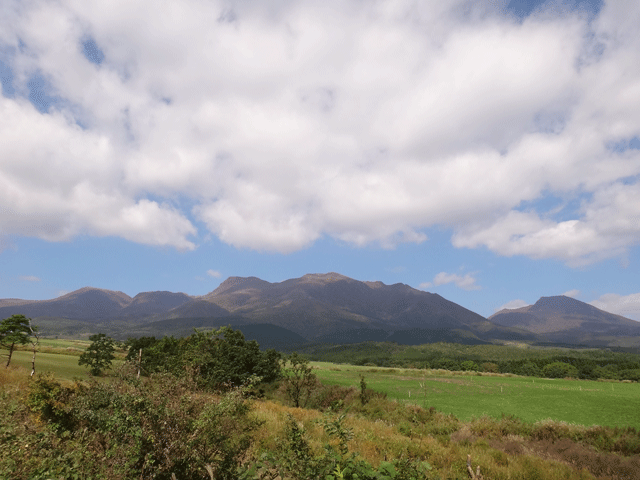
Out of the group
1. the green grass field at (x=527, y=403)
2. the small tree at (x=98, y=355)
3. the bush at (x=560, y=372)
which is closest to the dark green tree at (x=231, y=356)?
the small tree at (x=98, y=355)

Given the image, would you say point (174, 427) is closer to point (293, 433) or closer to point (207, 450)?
point (207, 450)

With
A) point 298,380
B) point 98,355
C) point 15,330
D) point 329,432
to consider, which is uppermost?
point 329,432

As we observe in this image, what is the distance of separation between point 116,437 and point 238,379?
2903 centimetres

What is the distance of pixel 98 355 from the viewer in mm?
34906

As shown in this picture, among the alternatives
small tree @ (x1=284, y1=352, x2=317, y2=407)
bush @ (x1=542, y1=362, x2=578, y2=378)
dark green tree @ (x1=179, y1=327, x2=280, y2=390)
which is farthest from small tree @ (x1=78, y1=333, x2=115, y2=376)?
bush @ (x1=542, y1=362, x2=578, y2=378)

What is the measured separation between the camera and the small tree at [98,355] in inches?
1352

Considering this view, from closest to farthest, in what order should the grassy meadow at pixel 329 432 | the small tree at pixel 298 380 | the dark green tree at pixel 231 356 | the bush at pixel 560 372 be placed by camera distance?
the grassy meadow at pixel 329 432, the small tree at pixel 298 380, the dark green tree at pixel 231 356, the bush at pixel 560 372

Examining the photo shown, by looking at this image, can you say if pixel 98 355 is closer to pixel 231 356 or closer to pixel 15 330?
pixel 15 330

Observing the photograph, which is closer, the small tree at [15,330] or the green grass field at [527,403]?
the green grass field at [527,403]

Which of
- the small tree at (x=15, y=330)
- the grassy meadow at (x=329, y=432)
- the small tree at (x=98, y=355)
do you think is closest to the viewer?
the grassy meadow at (x=329, y=432)

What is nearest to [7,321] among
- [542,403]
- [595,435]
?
[595,435]

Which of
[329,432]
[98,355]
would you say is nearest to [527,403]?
[329,432]

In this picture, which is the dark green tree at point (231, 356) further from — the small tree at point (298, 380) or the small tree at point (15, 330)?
the small tree at point (15, 330)

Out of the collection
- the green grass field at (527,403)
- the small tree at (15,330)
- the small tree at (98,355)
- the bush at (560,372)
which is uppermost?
the small tree at (15,330)
